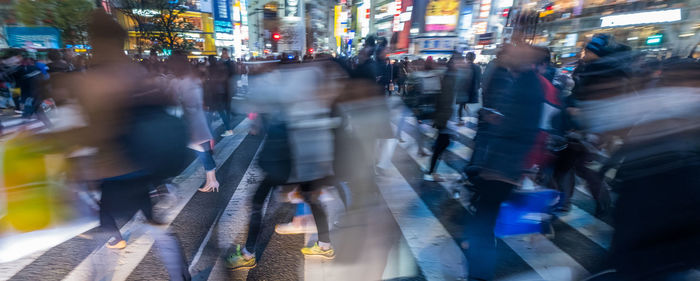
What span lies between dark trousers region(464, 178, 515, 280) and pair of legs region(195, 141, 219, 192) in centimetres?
376

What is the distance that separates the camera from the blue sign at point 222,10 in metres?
41.8

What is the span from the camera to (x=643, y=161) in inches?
61.5

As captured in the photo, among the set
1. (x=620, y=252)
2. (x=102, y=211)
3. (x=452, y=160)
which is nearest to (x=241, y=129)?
(x=452, y=160)

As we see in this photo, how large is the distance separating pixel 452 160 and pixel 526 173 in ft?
14.3

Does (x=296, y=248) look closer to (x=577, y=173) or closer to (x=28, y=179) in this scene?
(x=28, y=179)

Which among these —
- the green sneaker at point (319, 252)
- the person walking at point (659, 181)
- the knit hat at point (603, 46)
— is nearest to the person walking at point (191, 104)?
the green sneaker at point (319, 252)

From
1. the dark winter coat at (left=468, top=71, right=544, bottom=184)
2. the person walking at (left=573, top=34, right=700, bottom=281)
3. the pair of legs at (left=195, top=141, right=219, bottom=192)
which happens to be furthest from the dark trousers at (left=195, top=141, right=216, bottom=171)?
the person walking at (left=573, top=34, right=700, bottom=281)

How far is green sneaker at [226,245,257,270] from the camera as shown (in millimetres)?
3131

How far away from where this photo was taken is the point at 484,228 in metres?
2.58

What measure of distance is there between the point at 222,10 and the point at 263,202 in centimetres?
4594

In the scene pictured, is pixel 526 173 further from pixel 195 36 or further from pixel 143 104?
pixel 195 36

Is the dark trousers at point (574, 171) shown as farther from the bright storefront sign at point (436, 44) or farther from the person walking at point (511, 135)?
the bright storefront sign at point (436, 44)

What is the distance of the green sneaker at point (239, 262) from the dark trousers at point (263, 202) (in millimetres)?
102

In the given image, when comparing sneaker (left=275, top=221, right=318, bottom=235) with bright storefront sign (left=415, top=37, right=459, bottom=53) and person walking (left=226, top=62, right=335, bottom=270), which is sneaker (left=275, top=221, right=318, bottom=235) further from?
bright storefront sign (left=415, top=37, right=459, bottom=53)
